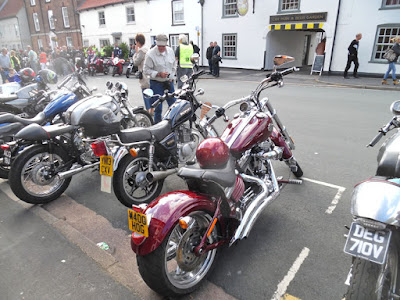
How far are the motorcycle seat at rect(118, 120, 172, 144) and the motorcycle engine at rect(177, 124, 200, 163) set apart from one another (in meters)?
0.47

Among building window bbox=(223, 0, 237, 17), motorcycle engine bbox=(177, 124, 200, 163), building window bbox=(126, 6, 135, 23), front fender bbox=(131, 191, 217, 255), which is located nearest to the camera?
front fender bbox=(131, 191, 217, 255)

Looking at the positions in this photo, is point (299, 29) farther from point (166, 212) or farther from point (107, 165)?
point (166, 212)

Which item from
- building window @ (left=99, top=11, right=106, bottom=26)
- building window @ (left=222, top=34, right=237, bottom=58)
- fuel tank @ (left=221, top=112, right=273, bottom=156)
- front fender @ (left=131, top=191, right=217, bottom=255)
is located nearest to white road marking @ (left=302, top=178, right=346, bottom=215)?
fuel tank @ (left=221, top=112, right=273, bottom=156)

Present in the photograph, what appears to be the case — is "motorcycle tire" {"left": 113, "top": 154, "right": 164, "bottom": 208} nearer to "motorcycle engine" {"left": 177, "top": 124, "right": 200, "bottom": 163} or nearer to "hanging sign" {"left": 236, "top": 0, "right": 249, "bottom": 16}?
"motorcycle engine" {"left": 177, "top": 124, "right": 200, "bottom": 163}

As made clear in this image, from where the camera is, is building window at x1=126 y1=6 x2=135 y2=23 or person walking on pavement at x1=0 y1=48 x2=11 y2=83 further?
building window at x1=126 y1=6 x2=135 y2=23

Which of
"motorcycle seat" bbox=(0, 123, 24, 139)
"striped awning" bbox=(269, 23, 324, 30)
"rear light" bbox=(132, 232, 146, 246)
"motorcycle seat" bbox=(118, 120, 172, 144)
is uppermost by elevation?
"striped awning" bbox=(269, 23, 324, 30)

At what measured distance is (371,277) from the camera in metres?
1.52

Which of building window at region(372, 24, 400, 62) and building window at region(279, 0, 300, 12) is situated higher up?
building window at region(279, 0, 300, 12)

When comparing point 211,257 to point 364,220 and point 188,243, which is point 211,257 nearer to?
point 188,243

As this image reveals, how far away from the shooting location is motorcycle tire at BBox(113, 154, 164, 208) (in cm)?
329

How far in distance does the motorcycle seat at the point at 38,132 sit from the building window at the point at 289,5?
16.1 metres

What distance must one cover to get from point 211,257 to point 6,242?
2.06 m

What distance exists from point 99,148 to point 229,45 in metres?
18.4

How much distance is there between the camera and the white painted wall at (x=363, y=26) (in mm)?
13812
